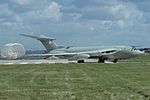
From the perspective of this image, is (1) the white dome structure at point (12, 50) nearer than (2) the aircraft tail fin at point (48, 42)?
Yes

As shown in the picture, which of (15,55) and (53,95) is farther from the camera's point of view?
(15,55)

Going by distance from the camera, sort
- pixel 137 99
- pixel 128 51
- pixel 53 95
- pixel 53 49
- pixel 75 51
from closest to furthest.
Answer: pixel 137 99 < pixel 53 95 < pixel 128 51 < pixel 75 51 < pixel 53 49

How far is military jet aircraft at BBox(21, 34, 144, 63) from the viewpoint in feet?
246

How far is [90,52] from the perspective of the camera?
78750 millimetres

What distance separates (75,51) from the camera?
81312mm

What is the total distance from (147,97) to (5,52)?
203 feet

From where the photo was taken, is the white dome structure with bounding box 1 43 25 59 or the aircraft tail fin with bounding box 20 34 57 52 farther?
the aircraft tail fin with bounding box 20 34 57 52

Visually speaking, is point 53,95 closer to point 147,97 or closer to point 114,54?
point 147,97

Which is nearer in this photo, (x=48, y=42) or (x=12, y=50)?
(x=12, y=50)

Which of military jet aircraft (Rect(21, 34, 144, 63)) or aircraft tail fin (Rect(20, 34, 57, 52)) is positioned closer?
military jet aircraft (Rect(21, 34, 144, 63))

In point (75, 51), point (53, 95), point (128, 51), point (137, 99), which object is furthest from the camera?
point (75, 51)

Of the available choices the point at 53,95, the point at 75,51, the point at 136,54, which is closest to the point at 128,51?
the point at 136,54

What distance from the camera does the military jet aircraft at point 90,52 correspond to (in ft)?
246

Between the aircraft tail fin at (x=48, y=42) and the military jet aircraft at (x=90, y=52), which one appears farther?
the aircraft tail fin at (x=48, y=42)
